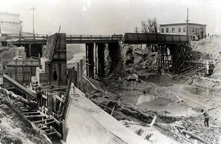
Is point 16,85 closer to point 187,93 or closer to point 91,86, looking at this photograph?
point 91,86

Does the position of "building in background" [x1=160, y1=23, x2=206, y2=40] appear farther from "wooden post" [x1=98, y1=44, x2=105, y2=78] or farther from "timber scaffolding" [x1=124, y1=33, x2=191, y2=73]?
"wooden post" [x1=98, y1=44, x2=105, y2=78]

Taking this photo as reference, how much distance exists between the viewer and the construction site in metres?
6.51

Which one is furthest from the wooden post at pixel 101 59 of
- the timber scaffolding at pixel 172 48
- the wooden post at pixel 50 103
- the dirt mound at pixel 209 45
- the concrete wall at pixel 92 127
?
the concrete wall at pixel 92 127

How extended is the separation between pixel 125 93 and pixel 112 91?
29.0 inches

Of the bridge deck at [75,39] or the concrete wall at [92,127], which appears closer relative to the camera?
the concrete wall at [92,127]

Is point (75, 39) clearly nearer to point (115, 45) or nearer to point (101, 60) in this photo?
point (101, 60)

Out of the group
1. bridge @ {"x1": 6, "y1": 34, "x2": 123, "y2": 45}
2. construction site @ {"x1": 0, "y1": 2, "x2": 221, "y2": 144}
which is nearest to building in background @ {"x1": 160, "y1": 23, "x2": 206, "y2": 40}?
construction site @ {"x1": 0, "y1": 2, "x2": 221, "y2": 144}

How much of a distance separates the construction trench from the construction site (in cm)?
2

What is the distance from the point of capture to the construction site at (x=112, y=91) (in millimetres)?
6512

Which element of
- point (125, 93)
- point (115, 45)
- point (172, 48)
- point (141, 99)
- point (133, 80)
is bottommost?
point (141, 99)

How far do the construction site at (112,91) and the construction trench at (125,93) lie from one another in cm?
2

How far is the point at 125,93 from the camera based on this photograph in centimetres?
1293

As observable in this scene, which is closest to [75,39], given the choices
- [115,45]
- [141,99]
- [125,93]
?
[115,45]

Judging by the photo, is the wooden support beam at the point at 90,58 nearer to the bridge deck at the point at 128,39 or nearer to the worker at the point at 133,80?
the bridge deck at the point at 128,39
